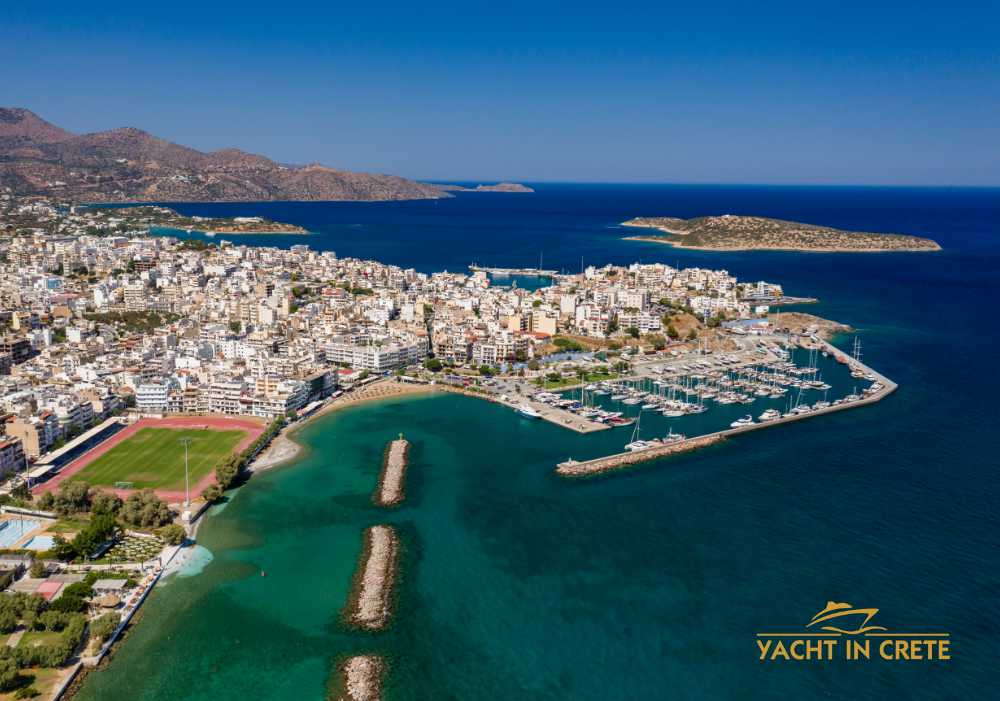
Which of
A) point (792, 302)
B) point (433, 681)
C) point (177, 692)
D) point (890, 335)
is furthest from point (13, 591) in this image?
point (792, 302)

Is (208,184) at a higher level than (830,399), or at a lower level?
higher

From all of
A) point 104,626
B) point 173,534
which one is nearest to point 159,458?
point 173,534

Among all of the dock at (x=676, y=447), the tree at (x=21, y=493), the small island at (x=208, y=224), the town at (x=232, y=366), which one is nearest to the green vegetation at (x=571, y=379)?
the town at (x=232, y=366)

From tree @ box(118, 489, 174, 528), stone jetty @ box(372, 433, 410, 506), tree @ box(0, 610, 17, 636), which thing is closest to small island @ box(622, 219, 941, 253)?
stone jetty @ box(372, 433, 410, 506)

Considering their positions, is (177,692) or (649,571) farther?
(649,571)

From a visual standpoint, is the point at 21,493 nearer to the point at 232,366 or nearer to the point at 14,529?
the point at 14,529

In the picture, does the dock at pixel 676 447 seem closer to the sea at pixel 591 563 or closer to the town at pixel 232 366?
the town at pixel 232 366

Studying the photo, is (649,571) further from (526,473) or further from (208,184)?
(208,184)
